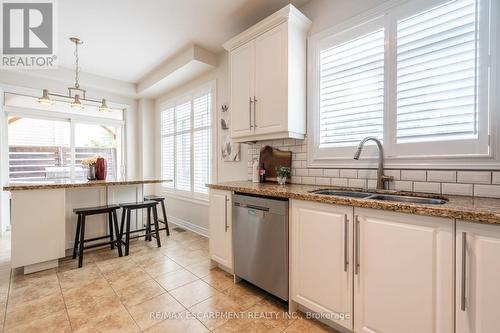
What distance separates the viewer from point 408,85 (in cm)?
179

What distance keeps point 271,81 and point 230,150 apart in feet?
4.31

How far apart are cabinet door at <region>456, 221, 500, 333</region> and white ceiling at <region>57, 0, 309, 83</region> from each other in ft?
8.04

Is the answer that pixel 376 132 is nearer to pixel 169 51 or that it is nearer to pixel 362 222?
pixel 362 222

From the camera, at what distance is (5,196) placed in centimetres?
390

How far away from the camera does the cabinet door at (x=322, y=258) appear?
1537mm

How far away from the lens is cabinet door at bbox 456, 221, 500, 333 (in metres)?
1.05

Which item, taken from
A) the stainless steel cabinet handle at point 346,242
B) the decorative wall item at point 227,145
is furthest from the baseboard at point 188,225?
the stainless steel cabinet handle at point 346,242

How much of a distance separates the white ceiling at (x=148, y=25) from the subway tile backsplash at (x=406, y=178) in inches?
59.8

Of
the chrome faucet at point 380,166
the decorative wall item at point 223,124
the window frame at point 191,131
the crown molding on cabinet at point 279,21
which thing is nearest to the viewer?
the chrome faucet at point 380,166

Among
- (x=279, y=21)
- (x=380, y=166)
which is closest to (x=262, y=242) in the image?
(x=380, y=166)

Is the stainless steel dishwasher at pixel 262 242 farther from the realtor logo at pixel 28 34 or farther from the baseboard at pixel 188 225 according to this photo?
the realtor logo at pixel 28 34

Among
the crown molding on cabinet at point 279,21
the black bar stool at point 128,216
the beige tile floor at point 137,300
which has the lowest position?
the beige tile floor at point 137,300

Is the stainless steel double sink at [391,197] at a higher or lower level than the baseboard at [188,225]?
higher

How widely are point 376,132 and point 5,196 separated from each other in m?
5.48
